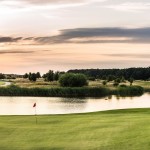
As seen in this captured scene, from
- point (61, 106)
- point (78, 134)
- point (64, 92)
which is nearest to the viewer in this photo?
point (78, 134)

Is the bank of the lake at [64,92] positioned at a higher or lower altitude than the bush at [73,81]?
lower

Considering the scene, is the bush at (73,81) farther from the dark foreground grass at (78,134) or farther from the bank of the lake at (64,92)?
the dark foreground grass at (78,134)

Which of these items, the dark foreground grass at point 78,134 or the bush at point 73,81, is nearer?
the dark foreground grass at point 78,134

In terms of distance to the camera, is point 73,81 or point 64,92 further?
point 73,81

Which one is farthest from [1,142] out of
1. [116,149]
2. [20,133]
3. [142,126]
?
[142,126]

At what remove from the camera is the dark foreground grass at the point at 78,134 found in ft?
60.5

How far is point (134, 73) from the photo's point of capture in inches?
7736

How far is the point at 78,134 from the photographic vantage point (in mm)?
20297

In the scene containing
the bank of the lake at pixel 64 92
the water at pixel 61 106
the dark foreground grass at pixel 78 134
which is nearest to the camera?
the dark foreground grass at pixel 78 134

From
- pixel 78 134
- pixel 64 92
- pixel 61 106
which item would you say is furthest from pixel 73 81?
pixel 78 134

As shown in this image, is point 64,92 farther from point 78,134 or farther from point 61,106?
point 78,134

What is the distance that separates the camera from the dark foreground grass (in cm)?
1844

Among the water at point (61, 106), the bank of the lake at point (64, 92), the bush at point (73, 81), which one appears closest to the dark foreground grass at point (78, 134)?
the water at point (61, 106)

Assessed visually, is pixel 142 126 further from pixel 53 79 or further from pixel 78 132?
pixel 53 79
